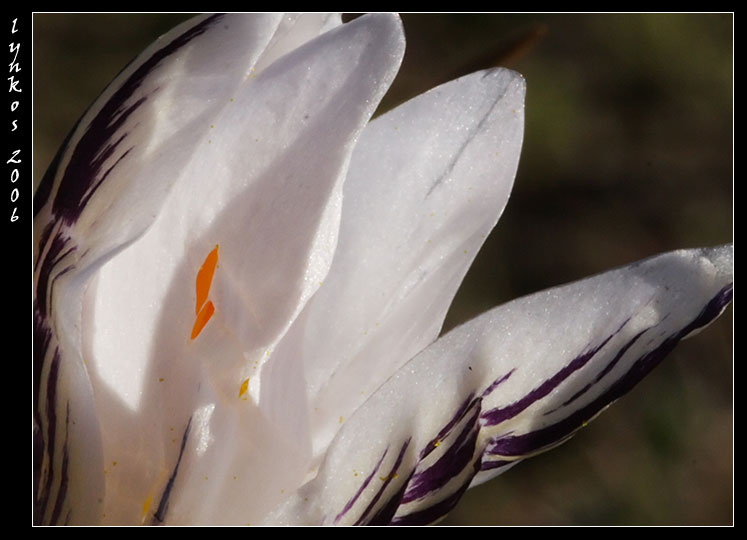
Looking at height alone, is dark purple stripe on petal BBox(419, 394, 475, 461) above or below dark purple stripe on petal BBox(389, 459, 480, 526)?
above

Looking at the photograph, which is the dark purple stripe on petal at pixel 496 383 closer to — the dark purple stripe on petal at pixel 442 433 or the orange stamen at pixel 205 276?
the dark purple stripe on petal at pixel 442 433

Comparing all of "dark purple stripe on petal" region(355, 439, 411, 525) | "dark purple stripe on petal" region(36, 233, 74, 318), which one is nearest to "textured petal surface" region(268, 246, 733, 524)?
"dark purple stripe on petal" region(355, 439, 411, 525)

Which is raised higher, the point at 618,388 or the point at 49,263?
the point at 49,263

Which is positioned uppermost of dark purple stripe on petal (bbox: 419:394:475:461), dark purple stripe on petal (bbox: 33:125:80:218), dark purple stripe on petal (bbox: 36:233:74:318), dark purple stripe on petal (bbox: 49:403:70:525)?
dark purple stripe on petal (bbox: 33:125:80:218)

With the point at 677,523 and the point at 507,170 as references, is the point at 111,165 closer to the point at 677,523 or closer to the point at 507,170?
the point at 507,170

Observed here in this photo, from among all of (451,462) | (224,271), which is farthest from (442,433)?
(224,271)

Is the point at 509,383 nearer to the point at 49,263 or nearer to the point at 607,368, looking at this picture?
the point at 607,368

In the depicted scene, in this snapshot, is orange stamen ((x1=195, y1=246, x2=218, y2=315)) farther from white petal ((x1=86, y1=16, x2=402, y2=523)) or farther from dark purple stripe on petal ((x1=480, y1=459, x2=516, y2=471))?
dark purple stripe on petal ((x1=480, y1=459, x2=516, y2=471))
